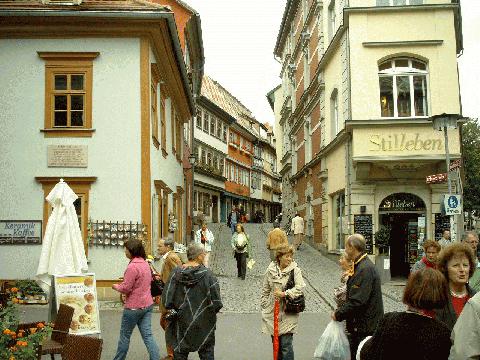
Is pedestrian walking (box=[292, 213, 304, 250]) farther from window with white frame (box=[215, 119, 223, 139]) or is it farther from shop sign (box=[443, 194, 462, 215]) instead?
window with white frame (box=[215, 119, 223, 139])

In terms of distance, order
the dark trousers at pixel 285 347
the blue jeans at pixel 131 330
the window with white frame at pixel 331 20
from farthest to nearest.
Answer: the window with white frame at pixel 331 20, the blue jeans at pixel 131 330, the dark trousers at pixel 285 347

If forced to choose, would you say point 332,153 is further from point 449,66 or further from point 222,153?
point 222,153

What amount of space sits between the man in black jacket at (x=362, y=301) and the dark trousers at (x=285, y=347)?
1265 millimetres

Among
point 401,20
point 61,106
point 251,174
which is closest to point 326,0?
point 401,20

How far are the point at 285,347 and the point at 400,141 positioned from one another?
525 inches

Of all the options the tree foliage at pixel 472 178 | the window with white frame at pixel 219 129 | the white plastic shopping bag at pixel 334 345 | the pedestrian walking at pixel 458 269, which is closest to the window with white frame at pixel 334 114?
the white plastic shopping bag at pixel 334 345

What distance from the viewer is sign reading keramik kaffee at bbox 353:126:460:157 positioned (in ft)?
64.1

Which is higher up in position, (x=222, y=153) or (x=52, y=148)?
(x=222, y=153)

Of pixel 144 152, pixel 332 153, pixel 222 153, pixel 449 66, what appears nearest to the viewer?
pixel 144 152

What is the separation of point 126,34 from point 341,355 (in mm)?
12503

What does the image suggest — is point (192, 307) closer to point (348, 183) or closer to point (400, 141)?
point (400, 141)

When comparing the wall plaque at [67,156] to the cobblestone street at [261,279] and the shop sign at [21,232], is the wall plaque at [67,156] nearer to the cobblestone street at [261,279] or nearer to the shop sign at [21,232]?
the shop sign at [21,232]

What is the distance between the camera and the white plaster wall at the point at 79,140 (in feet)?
53.8

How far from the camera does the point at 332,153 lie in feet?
80.9
